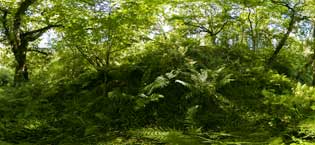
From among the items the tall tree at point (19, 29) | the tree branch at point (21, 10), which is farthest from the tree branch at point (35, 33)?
the tree branch at point (21, 10)

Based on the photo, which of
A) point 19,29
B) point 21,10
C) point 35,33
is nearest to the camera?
point 21,10

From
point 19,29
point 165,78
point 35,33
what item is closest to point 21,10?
point 19,29

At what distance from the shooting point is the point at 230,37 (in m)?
7.46

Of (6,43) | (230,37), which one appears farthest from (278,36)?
(6,43)

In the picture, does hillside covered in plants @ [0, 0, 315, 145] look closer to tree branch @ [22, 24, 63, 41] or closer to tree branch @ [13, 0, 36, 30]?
tree branch @ [13, 0, 36, 30]

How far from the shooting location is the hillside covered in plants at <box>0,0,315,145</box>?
3.81 metres

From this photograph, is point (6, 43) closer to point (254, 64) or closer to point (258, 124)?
point (254, 64)

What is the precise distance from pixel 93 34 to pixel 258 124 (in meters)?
2.81

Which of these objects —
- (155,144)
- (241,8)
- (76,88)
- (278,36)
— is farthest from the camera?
(278,36)

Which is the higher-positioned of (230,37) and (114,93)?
(230,37)

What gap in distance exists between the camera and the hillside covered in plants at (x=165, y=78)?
12.5 ft

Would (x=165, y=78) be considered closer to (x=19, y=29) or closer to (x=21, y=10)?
(x=21, y=10)

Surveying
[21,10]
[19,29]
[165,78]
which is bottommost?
[165,78]

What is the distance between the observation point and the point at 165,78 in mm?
4762
